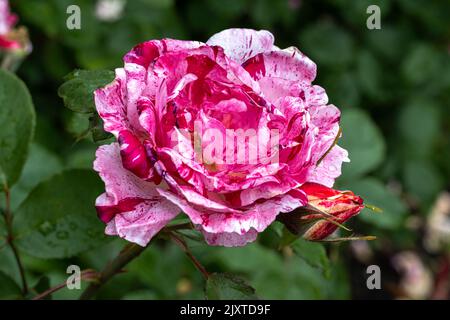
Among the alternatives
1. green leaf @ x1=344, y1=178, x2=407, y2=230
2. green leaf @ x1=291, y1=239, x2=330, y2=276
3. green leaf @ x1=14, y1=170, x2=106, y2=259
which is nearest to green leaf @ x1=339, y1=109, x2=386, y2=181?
green leaf @ x1=344, y1=178, x2=407, y2=230

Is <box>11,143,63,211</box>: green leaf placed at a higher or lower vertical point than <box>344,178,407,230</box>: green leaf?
higher

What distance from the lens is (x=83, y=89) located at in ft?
2.04

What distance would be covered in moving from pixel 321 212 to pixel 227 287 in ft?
0.42

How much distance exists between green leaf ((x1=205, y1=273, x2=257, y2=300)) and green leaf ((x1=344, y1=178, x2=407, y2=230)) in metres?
0.53

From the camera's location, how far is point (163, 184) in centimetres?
56

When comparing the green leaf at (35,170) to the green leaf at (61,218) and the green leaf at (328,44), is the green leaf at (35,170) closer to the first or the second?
the green leaf at (61,218)

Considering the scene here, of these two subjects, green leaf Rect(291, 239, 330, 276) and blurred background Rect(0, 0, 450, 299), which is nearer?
green leaf Rect(291, 239, 330, 276)

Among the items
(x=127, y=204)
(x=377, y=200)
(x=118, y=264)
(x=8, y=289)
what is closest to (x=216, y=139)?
(x=127, y=204)

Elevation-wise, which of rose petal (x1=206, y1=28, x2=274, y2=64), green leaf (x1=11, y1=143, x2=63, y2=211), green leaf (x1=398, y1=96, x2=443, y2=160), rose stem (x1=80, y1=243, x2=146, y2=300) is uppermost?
rose petal (x1=206, y1=28, x2=274, y2=64)

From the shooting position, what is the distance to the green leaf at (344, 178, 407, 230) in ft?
3.93

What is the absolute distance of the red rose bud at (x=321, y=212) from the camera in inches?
21.9

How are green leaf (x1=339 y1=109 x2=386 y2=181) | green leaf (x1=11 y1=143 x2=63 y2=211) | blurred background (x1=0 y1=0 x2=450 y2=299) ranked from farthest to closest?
blurred background (x1=0 y1=0 x2=450 y2=299) < green leaf (x1=339 y1=109 x2=386 y2=181) < green leaf (x1=11 y1=143 x2=63 y2=211)

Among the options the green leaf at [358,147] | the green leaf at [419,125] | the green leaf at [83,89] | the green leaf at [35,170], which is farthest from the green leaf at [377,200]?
the green leaf at [419,125]

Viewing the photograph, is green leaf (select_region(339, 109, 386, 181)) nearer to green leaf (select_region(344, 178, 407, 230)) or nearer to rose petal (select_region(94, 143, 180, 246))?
green leaf (select_region(344, 178, 407, 230))
